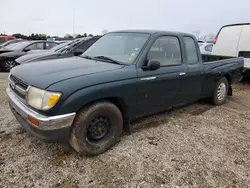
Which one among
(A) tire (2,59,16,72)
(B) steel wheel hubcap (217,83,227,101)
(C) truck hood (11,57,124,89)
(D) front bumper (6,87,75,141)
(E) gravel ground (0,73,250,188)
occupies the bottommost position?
(A) tire (2,59,16,72)

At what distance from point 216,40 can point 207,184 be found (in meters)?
6.79

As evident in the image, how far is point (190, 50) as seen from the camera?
168 inches

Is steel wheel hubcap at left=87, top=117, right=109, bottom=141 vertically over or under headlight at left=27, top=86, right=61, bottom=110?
under

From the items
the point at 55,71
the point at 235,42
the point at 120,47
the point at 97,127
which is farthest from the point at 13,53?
the point at 235,42

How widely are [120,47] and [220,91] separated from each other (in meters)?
3.00

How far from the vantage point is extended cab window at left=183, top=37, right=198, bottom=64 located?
13.7 ft

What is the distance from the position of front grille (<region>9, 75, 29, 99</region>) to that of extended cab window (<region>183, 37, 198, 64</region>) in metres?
2.92

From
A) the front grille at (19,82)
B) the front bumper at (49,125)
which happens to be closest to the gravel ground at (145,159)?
the front bumper at (49,125)

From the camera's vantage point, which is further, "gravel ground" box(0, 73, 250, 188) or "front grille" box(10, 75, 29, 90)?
"front grille" box(10, 75, 29, 90)

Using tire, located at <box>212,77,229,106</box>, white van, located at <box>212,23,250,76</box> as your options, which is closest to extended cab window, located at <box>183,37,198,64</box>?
tire, located at <box>212,77,229,106</box>

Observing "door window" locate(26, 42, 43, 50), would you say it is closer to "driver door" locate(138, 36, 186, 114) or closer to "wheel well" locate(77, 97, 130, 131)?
"driver door" locate(138, 36, 186, 114)

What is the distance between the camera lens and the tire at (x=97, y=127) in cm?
273

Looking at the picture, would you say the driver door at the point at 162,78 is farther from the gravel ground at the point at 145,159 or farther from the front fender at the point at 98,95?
the gravel ground at the point at 145,159

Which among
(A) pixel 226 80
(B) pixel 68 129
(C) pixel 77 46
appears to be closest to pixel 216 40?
(A) pixel 226 80
